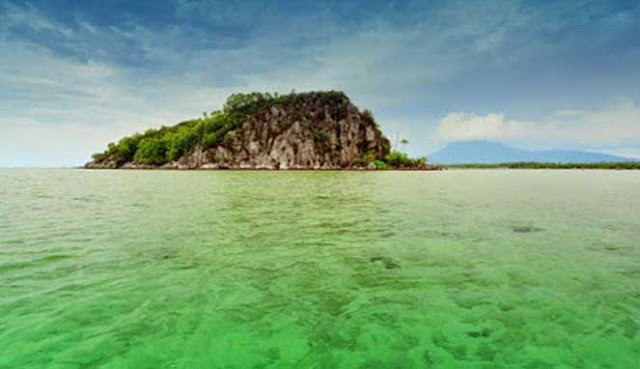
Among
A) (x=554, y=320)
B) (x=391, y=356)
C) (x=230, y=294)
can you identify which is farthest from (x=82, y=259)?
(x=554, y=320)

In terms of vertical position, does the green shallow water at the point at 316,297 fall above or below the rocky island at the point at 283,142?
below

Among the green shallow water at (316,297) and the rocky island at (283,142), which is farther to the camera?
the rocky island at (283,142)

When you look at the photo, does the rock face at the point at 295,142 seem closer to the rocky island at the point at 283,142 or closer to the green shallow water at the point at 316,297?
the rocky island at the point at 283,142

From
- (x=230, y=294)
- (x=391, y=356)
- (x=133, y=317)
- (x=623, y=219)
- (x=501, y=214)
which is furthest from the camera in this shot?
(x=501, y=214)

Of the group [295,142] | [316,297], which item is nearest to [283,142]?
[295,142]

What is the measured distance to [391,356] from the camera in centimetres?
517

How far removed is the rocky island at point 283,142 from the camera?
170 metres

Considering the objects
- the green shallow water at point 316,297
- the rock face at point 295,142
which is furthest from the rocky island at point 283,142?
the green shallow water at point 316,297

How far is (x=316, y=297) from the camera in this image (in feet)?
24.3

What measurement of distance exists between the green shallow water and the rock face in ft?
504

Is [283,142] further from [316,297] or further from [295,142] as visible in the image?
[316,297]

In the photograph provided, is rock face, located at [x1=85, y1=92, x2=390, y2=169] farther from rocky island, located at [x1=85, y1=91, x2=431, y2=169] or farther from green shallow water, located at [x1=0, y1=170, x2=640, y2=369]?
green shallow water, located at [x1=0, y1=170, x2=640, y2=369]

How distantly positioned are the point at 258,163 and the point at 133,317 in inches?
6549

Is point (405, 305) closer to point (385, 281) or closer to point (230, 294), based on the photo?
point (385, 281)
